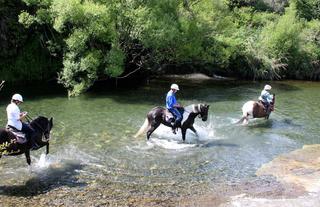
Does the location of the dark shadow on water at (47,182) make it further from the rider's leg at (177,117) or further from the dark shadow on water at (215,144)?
the dark shadow on water at (215,144)

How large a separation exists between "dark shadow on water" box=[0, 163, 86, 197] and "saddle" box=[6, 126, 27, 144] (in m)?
1.46

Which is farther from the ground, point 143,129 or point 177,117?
point 177,117

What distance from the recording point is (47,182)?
1573 centimetres

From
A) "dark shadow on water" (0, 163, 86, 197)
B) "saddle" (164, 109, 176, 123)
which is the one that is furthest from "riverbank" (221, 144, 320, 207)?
"dark shadow on water" (0, 163, 86, 197)

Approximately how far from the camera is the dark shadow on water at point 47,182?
48.6 ft

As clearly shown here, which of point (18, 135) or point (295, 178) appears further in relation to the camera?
point (295, 178)

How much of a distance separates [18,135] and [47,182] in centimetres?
199

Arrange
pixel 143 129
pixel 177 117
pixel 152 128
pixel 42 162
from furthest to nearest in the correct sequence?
pixel 143 129 < pixel 152 128 < pixel 177 117 < pixel 42 162

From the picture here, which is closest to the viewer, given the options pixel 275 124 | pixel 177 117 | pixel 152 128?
pixel 177 117

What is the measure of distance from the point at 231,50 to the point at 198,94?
9010mm

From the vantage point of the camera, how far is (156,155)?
19.1 meters

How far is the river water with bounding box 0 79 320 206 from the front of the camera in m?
15.1

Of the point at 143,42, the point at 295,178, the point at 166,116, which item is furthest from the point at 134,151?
the point at 143,42

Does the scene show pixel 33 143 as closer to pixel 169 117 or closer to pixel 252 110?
pixel 169 117
